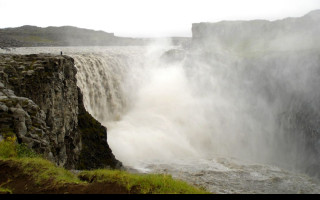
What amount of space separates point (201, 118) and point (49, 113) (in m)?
30.4

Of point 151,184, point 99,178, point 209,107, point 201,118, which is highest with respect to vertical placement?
point 151,184

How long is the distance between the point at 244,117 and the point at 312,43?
745 inches

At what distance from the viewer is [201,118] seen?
44250mm

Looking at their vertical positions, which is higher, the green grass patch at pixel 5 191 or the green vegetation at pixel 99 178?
the green grass patch at pixel 5 191

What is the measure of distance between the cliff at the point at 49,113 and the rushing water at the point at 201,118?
5983 mm

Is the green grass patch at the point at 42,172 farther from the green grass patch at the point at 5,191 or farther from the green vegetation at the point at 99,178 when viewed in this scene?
the green grass patch at the point at 5,191

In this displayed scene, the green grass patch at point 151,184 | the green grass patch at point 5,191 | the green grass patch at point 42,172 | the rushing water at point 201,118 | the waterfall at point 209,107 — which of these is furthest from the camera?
the waterfall at point 209,107

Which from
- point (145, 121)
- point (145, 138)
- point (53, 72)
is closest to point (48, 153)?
point (53, 72)

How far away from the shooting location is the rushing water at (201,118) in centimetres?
2677

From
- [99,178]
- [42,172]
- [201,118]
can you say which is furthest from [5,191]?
[201,118]

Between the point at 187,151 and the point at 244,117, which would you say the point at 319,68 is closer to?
the point at 244,117

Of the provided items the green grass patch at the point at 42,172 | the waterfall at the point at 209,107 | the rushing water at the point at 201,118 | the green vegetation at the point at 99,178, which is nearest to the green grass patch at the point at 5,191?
the green vegetation at the point at 99,178

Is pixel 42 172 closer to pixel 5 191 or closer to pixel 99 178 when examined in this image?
pixel 5 191

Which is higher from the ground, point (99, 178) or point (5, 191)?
point (5, 191)
